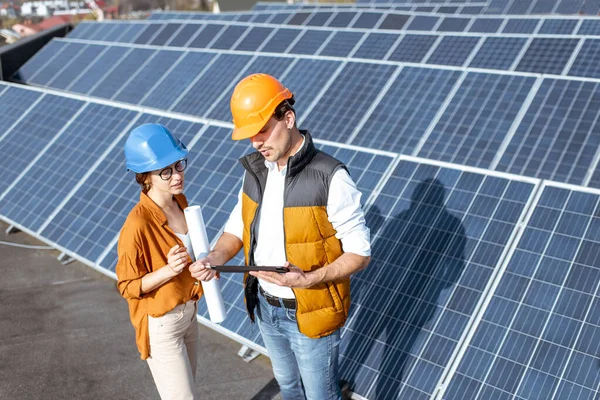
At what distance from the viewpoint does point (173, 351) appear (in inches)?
169

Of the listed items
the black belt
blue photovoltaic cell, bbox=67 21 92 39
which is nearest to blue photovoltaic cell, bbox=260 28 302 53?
blue photovoltaic cell, bbox=67 21 92 39

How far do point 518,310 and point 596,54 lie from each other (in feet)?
23.4

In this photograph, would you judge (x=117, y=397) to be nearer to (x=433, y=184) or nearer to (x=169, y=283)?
(x=169, y=283)

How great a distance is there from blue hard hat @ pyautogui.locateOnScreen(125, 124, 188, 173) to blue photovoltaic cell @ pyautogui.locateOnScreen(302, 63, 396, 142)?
4790 mm

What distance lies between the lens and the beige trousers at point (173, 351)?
167 inches

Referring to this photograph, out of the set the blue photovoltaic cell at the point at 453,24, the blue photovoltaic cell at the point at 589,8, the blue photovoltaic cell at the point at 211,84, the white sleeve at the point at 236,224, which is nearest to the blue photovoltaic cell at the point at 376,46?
the blue photovoltaic cell at the point at 211,84

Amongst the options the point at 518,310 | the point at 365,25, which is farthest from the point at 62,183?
the point at 365,25

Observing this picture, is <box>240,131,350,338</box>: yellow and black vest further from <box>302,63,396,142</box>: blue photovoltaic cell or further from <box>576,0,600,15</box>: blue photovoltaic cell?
<box>576,0,600,15</box>: blue photovoltaic cell

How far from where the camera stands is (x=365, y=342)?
5637 mm

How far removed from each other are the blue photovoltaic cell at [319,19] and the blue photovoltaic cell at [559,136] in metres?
12.3

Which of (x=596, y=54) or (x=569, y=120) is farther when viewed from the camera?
(x=596, y=54)

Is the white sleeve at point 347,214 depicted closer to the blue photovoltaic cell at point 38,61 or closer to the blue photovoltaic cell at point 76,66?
the blue photovoltaic cell at point 76,66

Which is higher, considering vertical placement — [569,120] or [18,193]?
[569,120]

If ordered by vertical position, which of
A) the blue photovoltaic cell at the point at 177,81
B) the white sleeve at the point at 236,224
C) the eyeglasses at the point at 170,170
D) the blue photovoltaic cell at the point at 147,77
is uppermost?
the eyeglasses at the point at 170,170
